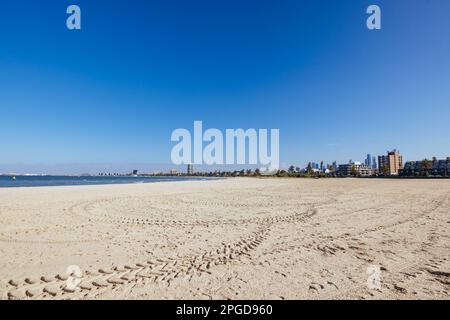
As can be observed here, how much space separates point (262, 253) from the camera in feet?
18.3

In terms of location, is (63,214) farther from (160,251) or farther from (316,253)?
(316,253)

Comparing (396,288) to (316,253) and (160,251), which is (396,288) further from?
(160,251)

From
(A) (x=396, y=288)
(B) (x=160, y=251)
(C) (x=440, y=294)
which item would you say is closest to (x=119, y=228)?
(B) (x=160, y=251)

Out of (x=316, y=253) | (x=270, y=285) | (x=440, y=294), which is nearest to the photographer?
(x=440, y=294)

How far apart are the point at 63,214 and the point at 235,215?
23.9ft

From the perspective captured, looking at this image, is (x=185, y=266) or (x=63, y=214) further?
(x=63, y=214)

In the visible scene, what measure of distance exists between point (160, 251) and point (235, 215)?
205 inches

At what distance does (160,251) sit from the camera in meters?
5.73

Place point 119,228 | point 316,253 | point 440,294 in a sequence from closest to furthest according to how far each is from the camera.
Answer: point 440,294, point 316,253, point 119,228

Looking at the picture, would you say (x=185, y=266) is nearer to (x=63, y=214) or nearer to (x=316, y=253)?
(x=316, y=253)

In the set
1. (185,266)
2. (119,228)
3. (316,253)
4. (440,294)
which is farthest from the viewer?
(119,228)

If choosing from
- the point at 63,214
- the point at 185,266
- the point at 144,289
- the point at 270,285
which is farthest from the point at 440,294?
the point at 63,214

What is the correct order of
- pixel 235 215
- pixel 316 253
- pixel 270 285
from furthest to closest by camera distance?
pixel 235 215, pixel 316 253, pixel 270 285
